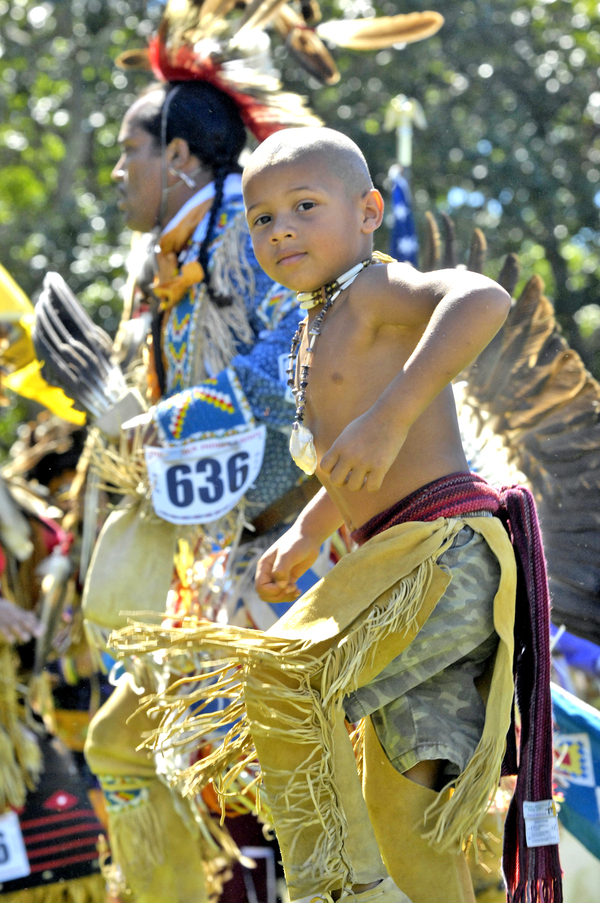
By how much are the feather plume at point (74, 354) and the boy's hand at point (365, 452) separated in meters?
1.73

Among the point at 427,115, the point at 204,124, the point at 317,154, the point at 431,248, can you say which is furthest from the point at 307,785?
the point at 427,115

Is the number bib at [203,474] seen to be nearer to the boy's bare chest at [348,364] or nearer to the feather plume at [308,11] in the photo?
the boy's bare chest at [348,364]

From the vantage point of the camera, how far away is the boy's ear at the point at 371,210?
79.8 inches

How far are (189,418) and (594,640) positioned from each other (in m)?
1.32

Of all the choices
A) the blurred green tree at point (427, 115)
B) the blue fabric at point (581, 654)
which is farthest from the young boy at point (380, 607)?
the blurred green tree at point (427, 115)

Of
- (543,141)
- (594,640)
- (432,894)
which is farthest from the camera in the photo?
(543,141)

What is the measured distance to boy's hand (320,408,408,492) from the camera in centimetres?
169

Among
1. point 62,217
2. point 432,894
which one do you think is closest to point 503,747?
point 432,894

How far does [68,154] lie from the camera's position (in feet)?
29.7

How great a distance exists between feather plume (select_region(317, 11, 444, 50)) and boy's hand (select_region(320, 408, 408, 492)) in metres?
2.59

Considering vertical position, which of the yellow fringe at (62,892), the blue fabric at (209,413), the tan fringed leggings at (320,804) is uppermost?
the blue fabric at (209,413)

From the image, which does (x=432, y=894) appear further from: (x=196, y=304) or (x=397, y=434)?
(x=196, y=304)

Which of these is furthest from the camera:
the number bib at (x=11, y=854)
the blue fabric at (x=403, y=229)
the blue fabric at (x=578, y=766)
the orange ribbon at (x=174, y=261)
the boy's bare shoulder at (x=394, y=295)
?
the blue fabric at (x=403, y=229)

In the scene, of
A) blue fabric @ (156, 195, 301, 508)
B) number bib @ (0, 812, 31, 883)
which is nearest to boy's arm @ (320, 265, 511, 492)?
blue fabric @ (156, 195, 301, 508)
